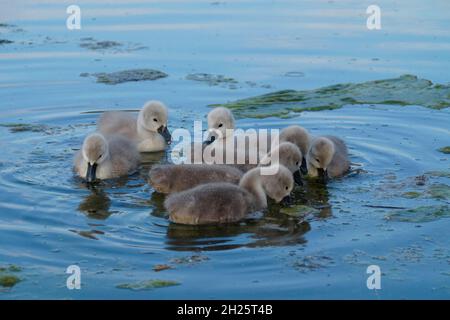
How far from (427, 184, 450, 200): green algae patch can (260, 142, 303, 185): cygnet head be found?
1.15m

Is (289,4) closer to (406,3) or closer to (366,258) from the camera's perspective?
(406,3)

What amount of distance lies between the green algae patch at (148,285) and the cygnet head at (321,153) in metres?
2.76

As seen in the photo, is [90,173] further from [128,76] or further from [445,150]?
[128,76]

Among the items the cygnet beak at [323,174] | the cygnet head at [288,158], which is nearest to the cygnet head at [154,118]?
the cygnet head at [288,158]

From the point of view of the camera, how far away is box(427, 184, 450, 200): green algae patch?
7887 mm

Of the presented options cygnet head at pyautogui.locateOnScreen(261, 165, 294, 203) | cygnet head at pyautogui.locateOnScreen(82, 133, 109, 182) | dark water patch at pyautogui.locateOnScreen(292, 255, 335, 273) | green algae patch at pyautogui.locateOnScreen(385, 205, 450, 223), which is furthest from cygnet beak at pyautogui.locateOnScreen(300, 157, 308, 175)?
dark water patch at pyautogui.locateOnScreen(292, 255, 335, 273)

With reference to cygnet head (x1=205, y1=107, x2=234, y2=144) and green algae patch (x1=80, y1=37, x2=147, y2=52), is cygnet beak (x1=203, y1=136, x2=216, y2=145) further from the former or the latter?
green algae patch (x1=80, y1=37, x2=147, y2=52)

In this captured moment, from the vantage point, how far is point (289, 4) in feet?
53.1

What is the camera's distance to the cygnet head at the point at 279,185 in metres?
7.89

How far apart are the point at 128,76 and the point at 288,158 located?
411 centimetres

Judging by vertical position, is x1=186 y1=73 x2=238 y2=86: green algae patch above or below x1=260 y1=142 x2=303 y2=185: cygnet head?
above

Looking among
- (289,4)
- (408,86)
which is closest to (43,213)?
(408,86)

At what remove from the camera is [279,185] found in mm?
7879

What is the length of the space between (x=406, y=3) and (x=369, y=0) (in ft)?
2.04
